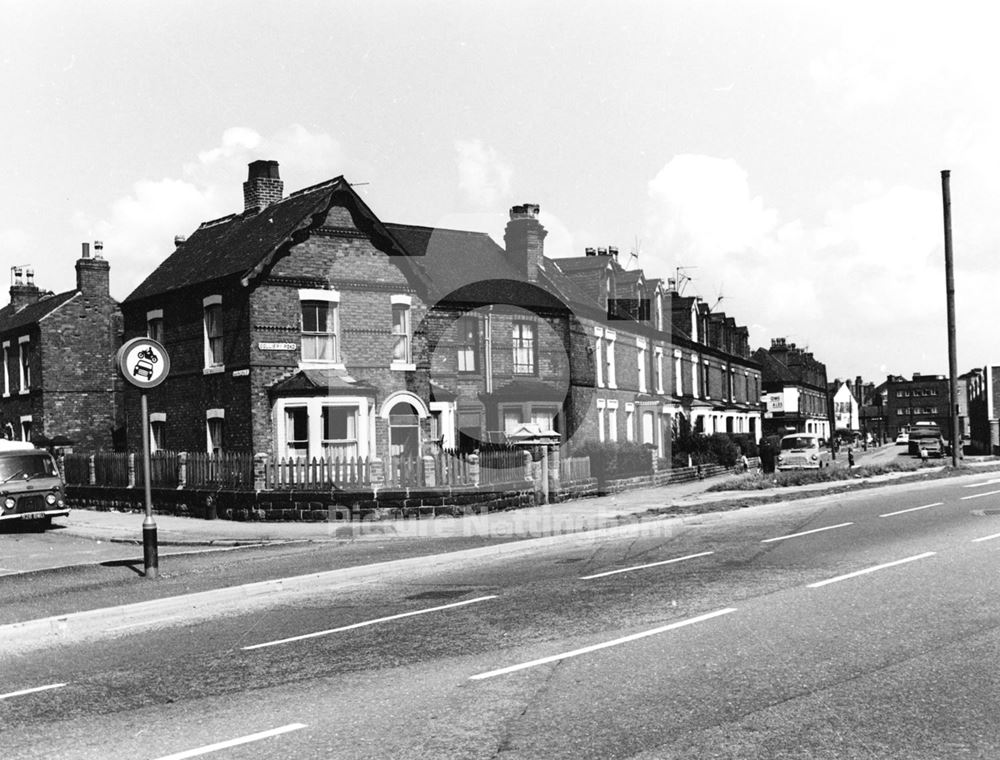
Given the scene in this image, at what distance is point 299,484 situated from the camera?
25.2 metres

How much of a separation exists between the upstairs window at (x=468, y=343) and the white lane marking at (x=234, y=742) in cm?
2851

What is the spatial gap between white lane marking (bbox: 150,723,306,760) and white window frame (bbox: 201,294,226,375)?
23129mm

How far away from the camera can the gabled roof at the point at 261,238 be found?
2788 centimetres

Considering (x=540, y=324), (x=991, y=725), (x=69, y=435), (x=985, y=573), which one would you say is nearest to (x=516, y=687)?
(x=991, y=725)

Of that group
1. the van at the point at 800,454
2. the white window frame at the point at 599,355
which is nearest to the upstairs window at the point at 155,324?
the white window frame at the point at 599,355

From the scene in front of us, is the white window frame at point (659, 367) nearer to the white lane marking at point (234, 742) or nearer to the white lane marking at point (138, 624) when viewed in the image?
the white lane marking at point (138, 624)

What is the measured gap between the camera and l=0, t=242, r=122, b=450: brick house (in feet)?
126

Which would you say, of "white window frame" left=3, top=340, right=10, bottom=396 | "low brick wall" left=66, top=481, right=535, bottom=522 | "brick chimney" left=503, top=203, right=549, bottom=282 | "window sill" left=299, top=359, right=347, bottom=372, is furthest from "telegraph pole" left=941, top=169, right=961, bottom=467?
"white window frame" left=3, top=340, right=10, bottom=396

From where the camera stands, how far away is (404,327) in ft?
99.8

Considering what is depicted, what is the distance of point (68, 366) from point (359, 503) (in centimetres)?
2051

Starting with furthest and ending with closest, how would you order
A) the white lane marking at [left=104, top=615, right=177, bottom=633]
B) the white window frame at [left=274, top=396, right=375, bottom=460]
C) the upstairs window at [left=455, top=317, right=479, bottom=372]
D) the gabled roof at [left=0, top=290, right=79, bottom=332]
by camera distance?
the gabled roof at [left=0, top=290, right=79, bottom=332] < the upstairs window at [left=455, top=317, right=479, bottom=372] < the white window frame at [left=274, top=396, right=375, bottom=460] < the white lane marking at [left=104, top=615, right=177, bottom=633]

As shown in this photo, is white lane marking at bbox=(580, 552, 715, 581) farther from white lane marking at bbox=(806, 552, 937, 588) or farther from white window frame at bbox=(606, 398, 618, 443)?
white window frame at bbox=(606, 398, 618, 443)

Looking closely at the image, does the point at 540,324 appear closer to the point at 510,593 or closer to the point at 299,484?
the point at 299,484

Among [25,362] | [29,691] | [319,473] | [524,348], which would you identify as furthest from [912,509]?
[25,362]
